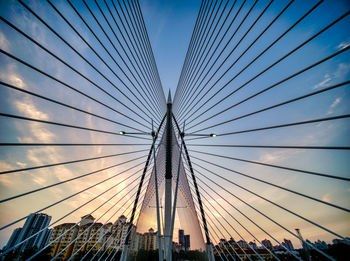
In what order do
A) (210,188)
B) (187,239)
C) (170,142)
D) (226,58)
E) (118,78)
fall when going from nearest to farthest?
(226,58), (118,78), (210,188), (170,142), (187,239)

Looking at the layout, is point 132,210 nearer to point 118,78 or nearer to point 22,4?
point 118,78

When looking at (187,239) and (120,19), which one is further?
(187,239)

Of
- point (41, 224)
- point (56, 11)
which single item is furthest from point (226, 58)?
point (41, 224)

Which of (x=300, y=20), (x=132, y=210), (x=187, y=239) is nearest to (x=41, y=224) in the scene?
(x=187, y=239)

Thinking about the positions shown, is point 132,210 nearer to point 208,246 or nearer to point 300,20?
point 208,246

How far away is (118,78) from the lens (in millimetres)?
6621

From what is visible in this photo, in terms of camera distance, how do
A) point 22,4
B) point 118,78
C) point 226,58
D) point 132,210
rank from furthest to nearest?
point 132,210, point 118,78, point 226,58, point 22,4

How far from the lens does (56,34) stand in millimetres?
3988

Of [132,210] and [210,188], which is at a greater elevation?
[210,188]

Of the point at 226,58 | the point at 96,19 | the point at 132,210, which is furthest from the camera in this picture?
the point at 132,210

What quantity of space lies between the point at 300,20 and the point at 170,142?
9011 mm

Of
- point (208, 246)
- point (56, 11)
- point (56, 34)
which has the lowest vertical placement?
point (208, 246)

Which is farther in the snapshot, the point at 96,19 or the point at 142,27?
the point at 142,27

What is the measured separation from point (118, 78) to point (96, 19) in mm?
2033
